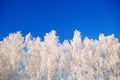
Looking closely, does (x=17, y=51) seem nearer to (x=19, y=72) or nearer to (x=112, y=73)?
(x=19, y=72)

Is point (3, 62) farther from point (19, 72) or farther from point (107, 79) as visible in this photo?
point (107, 79)

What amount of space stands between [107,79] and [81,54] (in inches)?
178

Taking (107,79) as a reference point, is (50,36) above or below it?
above

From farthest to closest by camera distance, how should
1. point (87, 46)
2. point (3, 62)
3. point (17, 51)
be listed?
point (87, 46), point (17, 51), point (3, 62)

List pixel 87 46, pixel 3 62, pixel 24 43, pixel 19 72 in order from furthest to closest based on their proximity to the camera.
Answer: pixel 87 46
pixel 24 43
pixel 19 72
pixel 3 62

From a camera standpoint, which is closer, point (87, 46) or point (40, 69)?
point (40, 69)

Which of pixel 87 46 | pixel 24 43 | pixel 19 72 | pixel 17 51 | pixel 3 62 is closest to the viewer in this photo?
pixel 3 62

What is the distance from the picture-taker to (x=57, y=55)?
78.7 feet

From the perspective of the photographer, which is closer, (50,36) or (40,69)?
(40,69)

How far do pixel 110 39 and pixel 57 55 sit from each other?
7660mm

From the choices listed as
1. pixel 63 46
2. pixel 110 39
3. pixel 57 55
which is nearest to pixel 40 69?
pixel 57 55

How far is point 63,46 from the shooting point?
25516 millimetres

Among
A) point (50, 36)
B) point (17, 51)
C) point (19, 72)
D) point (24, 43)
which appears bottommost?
point (19, 72)

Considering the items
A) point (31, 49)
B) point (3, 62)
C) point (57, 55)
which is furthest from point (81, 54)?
point (3, 62)
